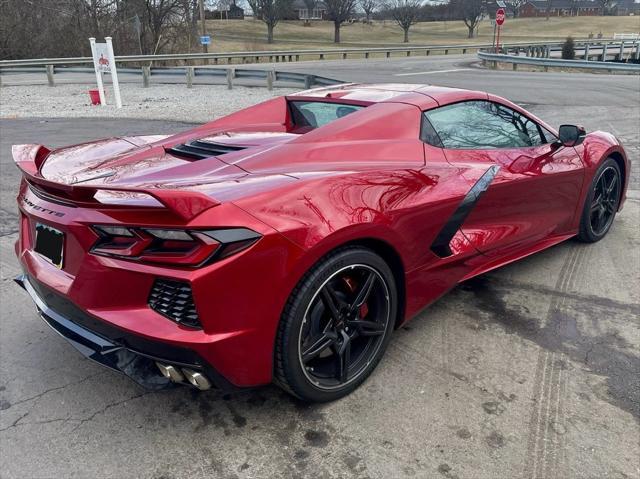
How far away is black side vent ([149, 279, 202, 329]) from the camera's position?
211cm

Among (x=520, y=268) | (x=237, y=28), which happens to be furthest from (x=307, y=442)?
(x=237, y=28)

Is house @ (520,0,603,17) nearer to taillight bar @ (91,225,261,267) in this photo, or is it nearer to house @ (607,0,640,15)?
house @ (607,0,640,15)

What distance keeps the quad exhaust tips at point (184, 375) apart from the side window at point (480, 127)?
1818mm

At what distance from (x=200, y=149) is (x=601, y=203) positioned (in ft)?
11.4

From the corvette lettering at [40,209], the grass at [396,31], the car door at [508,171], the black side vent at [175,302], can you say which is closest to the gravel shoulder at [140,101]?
the car door at [508,171]

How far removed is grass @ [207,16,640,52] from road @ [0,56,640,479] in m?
63.0

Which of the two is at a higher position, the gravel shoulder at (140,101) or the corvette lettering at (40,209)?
the gravel shoulder at (140,101)

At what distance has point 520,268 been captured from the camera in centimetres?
426

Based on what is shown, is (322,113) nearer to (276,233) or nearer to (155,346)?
(276,233)

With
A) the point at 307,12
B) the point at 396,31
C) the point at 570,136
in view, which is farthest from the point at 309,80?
the point at 307,12

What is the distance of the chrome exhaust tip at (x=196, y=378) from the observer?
2182 mm

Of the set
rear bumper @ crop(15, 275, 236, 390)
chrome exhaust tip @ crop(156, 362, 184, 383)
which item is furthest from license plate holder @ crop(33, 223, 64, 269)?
→ chrome exhaust tip @ crop(156, 362, 184, 383)

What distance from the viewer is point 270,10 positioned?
61.3m

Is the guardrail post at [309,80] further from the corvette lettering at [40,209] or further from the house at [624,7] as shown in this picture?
the house at [624,7]
